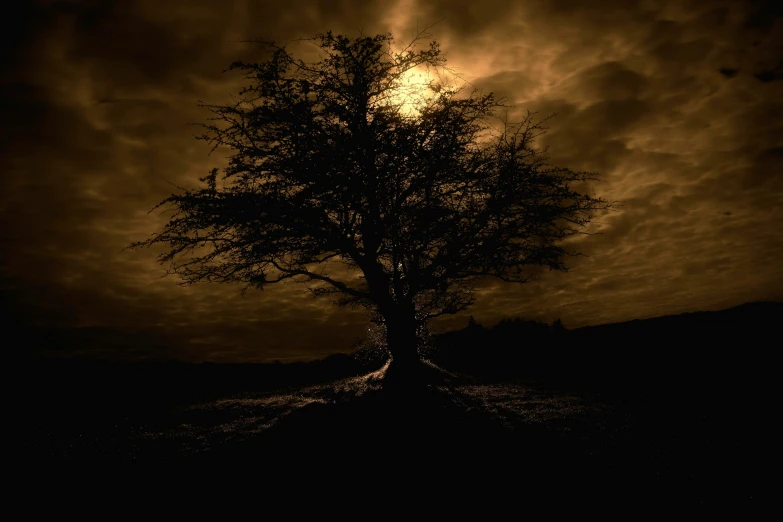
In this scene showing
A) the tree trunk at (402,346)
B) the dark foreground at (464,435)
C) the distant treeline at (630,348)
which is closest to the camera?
the dark foreground at (464,435)

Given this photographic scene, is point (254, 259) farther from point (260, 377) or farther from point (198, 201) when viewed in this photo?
point (260, 377)

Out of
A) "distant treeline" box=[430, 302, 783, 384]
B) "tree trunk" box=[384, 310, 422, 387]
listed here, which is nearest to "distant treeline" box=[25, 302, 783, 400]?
"distant treeline" box=[430, 302, 783, 384]

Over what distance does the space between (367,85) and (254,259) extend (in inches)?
281

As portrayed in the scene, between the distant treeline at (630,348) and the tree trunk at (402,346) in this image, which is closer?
the tree trunk at (402,346)

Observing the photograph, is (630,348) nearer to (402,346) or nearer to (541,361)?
(541,361)

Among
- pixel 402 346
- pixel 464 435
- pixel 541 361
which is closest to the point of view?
pixel 464 435

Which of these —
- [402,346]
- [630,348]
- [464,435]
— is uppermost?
[402,346]

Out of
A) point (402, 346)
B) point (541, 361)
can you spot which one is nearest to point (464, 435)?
point (402, 346)

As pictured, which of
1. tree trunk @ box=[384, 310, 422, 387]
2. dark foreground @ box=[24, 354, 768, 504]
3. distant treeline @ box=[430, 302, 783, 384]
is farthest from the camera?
distant treeline @ box=[430, 302, 783, 384]

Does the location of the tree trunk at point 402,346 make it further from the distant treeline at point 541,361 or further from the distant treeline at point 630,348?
the distant treeline at point 630,348

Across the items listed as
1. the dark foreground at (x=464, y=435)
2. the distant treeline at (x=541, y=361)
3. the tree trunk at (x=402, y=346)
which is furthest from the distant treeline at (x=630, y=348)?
the tree trunk at (x=402, y=346)

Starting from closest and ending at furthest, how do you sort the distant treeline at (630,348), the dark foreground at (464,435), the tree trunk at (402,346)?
the dark foreground at (464,435)
the tree trunk at (402,346)
the distant treeline at (630,348)

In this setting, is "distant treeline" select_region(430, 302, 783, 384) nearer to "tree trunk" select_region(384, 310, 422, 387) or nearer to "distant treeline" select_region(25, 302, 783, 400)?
"distant treeline" select_region(25, 302, 783, 400)

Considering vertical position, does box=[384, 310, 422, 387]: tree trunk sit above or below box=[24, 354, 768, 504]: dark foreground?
above
